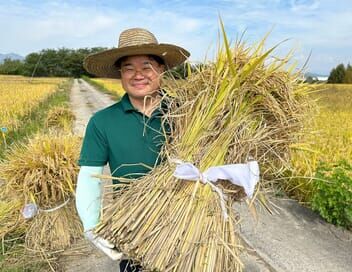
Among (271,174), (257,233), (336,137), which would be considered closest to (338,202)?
(257,233)

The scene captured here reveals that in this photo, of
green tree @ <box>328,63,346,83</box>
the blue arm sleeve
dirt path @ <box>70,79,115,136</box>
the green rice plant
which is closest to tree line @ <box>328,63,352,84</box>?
green tree @ <box>328,63,346,83</box>

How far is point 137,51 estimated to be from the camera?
1563 mm

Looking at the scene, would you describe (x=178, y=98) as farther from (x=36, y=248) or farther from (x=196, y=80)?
(x=36, y=248)

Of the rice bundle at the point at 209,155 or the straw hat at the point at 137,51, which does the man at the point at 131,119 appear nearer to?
the straw hat at the point at 137,51

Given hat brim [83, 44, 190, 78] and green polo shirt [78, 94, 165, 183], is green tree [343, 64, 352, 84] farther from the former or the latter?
green polo shirt [78, 94, 165, 183]

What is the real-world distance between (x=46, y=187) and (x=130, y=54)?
1.96m

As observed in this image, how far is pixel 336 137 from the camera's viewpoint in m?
5.30

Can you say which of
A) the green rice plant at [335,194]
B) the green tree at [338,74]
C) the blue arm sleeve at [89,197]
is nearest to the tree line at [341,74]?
the green tree at [338,74]

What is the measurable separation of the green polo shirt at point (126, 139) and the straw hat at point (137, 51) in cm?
20

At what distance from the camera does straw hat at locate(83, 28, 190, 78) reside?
1550 mm

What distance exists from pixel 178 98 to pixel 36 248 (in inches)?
90.4

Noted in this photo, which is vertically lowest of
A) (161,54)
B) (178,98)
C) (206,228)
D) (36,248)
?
(36,248)

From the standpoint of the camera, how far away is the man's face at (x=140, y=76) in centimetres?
158

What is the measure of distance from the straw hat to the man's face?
4 centimetres
